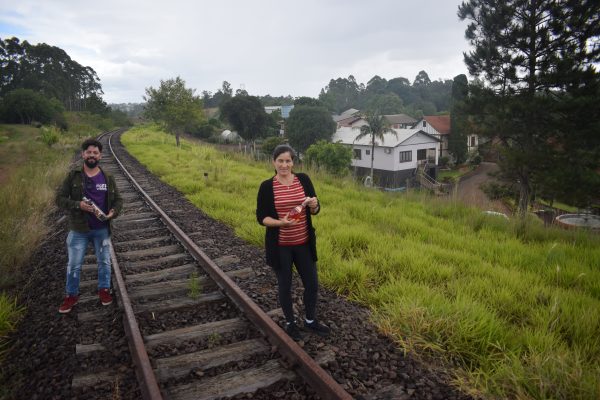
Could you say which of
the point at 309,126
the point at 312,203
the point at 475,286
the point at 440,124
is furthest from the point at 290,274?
the point at 440,124

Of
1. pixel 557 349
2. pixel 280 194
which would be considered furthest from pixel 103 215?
pixel 557 349

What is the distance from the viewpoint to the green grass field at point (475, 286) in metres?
3.13

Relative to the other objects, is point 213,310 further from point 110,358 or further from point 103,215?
point 103,215

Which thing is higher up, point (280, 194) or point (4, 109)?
point (4, 109)

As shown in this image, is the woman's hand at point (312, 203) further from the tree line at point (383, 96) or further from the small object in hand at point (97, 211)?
the tree line at point (383, 96)

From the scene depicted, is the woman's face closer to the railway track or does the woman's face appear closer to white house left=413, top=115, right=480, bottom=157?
the railway track

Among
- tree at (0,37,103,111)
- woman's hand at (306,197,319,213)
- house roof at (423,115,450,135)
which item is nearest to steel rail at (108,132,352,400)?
woman's hand at (306,197,319,213)

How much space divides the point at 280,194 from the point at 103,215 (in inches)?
83.9

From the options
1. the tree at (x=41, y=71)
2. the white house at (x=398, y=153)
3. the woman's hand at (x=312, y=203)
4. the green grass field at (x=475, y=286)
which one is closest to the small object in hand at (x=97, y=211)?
the woman's hand at (x=312, y=203)

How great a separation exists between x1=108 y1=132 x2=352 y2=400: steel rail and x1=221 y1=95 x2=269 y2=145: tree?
149 feet

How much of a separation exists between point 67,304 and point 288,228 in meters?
2.74

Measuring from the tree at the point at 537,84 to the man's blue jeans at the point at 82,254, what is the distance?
1717 cm

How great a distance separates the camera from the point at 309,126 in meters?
46.8

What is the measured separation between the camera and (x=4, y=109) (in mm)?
44406
